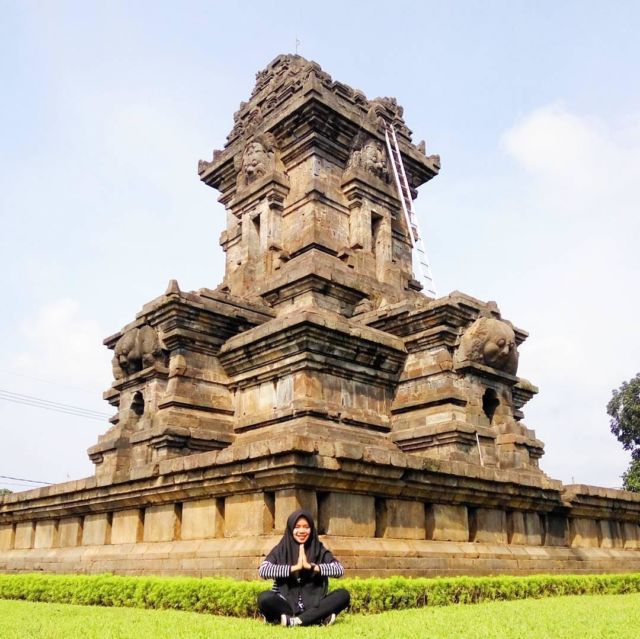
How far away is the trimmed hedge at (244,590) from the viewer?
7738 mm

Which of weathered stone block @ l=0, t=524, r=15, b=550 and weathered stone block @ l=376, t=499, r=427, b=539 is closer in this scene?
weathered stone block @ l=376, t=499, r=427, b=539

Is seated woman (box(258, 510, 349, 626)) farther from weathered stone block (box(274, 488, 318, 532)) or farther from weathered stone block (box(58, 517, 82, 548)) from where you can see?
weathered stone block (box(58, 517, 82, 548))

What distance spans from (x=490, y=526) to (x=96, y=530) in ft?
21.5

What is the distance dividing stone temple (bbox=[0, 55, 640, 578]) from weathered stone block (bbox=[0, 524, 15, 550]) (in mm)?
69

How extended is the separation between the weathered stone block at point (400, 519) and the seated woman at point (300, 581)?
2.57m

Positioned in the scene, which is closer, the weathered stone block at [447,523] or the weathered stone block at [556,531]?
the weathered stone block at [447,523]

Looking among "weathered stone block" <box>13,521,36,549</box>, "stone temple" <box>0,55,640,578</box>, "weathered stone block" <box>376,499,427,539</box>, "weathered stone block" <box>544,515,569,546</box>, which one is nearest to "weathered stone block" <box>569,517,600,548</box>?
"stone temple" <box>0,55,640,578</box>

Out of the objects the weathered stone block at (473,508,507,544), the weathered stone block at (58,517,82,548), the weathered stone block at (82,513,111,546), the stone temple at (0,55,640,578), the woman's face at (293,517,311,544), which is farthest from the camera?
the weathered stone block at (58,517,82,548)

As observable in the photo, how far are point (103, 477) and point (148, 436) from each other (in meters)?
3.32

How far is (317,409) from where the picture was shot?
45.8 feet

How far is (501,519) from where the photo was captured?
1134 centimetres

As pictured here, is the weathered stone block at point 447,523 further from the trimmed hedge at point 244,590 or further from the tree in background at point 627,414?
the tree in background at point 627,414

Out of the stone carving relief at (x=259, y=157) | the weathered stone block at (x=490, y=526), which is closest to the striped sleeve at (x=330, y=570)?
the weathered stone block at (x=490, y=526)

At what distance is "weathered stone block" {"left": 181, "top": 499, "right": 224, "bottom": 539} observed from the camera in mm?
9555
